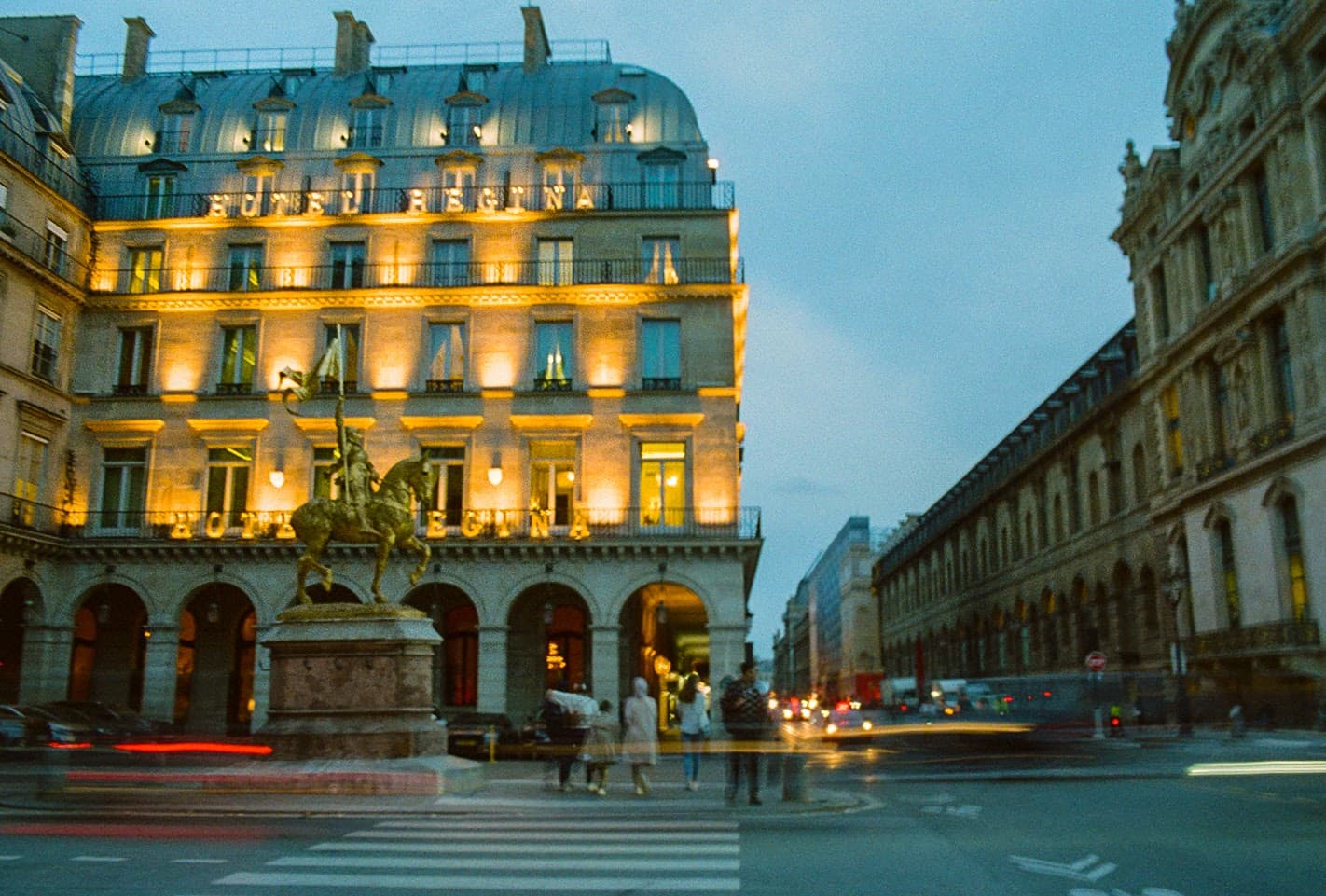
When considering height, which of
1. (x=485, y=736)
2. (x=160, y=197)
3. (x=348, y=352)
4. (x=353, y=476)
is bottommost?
(x=485, y=736)

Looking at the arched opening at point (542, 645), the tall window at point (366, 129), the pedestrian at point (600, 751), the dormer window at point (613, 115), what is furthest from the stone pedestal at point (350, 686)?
the tall window at point (366, 129)

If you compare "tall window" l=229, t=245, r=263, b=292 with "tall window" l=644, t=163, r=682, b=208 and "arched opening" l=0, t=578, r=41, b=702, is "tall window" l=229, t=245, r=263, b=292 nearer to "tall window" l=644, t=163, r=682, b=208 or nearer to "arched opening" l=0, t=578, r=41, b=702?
"arched opening" l=0, t=578, r=41, b=702

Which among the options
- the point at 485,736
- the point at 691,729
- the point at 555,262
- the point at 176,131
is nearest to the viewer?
the point at 691,729

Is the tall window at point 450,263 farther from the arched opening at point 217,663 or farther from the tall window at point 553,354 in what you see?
the arched opening at point 217,663

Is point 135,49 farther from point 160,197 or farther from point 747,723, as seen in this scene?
point 747,723

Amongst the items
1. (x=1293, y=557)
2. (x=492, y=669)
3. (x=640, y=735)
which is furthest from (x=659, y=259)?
(x=640, y=735)

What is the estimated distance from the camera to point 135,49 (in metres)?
47.9

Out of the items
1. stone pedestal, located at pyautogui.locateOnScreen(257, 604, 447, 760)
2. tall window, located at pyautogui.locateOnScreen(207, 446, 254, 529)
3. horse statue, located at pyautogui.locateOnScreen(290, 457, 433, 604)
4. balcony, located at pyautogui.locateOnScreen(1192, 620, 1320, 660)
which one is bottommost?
stone pedestal, located at pyautogui.locateOnScreen(257, 604, 447, 760)

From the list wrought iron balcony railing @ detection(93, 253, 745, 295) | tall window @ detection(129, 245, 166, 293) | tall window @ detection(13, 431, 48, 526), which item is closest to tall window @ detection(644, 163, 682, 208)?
wrought iron balcony railing @ detection(93, 253, 745, 295)

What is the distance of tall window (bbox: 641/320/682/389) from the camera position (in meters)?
39.3

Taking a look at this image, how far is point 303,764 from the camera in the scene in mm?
18859

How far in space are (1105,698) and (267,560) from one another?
85.6ft

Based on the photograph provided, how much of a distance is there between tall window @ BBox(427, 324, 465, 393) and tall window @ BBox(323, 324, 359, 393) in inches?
104

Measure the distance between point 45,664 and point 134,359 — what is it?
35.7 feet
